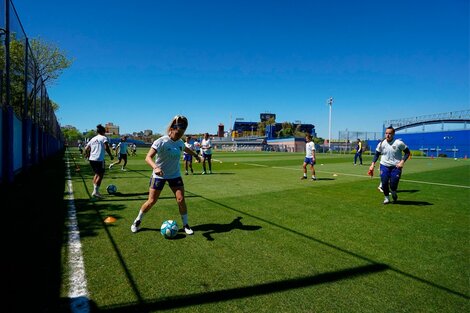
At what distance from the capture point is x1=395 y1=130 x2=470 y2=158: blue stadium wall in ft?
170

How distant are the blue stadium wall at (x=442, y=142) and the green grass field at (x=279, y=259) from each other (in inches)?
2164

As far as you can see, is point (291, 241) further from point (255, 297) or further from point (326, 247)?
point (255, 297)

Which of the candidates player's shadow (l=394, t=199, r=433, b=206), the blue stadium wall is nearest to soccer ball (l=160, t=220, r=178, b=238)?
player's shadow (l=394, t=199, r=433, b=206)

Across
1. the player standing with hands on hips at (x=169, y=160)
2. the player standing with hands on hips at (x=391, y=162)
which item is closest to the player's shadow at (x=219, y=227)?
the player standing with hands on hips at (x=169, y=160)

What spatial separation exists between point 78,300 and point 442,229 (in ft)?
22.0

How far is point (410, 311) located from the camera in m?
3.10

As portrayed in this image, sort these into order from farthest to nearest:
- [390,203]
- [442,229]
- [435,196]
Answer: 1. [435,196]
2. [390,203]
3. [442,229]

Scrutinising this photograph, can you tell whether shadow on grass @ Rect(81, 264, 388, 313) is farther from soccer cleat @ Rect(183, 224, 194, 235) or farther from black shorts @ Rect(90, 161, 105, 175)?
black shorts @ Rect(90, 161, 105, 175)

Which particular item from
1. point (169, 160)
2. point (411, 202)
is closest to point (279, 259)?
point (169, 160)

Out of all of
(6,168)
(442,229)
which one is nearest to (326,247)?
(442,229)

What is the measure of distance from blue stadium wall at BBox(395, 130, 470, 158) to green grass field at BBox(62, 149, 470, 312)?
2164 inches

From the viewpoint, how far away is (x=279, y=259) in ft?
14.4

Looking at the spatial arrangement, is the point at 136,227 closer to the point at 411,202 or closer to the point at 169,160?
the point at 169,160

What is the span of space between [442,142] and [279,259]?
214 feet
